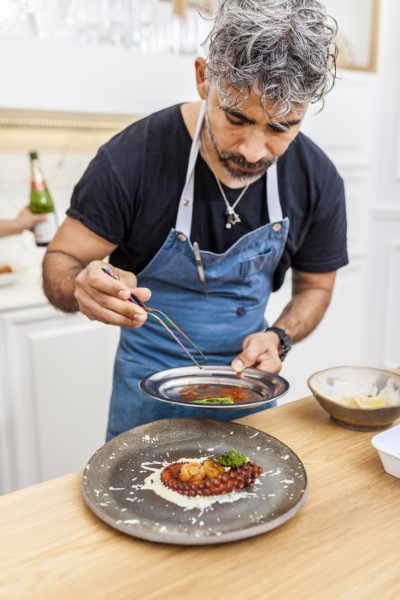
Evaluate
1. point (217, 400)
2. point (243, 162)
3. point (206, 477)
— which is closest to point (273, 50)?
point (243, 162)

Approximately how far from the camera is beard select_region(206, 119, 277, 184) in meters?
1.30

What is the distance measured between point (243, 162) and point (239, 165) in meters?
0.02

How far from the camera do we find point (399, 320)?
346cm

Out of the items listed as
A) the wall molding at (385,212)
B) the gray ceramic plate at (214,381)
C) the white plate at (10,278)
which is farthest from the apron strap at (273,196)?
the wall molding at (385,212)

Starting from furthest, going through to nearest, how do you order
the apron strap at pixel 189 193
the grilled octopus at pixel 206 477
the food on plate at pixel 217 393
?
the apron strap at pixel 189 193 → the food on plate at pixel 217 393 → the grilled octopus at pixel 206 477

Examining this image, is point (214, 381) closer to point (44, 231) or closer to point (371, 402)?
point (371, 402)

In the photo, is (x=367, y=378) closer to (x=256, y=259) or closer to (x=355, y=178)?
(x=256, y=259)

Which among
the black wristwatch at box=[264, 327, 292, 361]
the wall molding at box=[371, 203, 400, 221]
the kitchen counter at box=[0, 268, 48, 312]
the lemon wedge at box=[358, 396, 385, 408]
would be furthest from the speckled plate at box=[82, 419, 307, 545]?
the wall molding at box=[371, 203, 400, 221]

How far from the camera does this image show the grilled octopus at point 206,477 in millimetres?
916

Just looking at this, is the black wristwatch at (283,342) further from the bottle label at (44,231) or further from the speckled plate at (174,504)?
the bottle label at (44,231)

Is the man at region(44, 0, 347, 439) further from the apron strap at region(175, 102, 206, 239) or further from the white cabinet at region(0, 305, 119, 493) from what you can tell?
the white cabinet at region(0, 305, 119, 493)

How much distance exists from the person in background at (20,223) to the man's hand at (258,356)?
4.33 feet

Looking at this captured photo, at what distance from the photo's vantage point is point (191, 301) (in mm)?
1517

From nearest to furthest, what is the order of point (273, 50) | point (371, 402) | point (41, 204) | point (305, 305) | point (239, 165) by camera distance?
point (273, 50)
point (371, 402)
point (239, 165)
point (305, 305)
point (41, 204)
